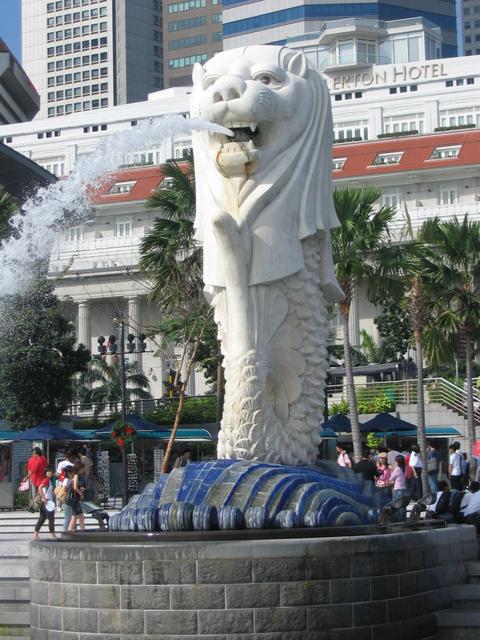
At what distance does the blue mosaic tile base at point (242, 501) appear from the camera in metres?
13.3

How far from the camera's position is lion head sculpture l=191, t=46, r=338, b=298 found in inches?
637

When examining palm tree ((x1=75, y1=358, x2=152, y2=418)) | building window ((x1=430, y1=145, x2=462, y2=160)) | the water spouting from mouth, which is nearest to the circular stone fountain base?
the water spouting from mouth

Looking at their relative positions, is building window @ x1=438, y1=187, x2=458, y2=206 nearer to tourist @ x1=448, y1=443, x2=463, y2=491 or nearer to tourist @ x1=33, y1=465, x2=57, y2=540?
tourist @ x1=448, y1=443, x2=463, y2=491

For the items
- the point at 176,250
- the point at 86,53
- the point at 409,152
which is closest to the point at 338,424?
the point at 176,250

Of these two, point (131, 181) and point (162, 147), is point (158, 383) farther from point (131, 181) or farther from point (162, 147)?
point (162, 147)

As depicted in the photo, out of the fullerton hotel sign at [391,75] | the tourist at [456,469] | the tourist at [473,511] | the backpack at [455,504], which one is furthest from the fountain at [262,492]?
the fullerton hotel sign at [391,75]

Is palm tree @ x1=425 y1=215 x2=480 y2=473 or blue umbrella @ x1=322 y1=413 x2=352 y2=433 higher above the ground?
palm tree @ x1=425 y1=215 x2=480 y2=473

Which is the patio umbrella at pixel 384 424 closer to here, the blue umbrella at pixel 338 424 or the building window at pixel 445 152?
the blue umbrella at pixel 338 424

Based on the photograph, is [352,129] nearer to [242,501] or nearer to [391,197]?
[391,197]

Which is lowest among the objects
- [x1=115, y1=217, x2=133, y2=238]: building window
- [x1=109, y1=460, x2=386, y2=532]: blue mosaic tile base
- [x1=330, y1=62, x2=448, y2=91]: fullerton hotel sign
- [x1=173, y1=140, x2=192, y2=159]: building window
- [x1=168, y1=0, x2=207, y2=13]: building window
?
[x1=109, y1=460, x2=386, y2=532]: blue mosaic tile base

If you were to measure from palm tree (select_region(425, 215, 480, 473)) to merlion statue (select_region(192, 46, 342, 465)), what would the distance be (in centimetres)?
1660

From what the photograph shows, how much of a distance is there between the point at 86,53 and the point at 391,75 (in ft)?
188

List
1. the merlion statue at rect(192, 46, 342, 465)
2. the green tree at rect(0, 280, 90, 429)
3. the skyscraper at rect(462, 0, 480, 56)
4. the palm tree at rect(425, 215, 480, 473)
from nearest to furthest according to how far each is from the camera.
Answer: the merlion statue at rect(192, 46, 342, 465) → the palm tree at rect(425, 215, 480, 473) → the green tree at rect(0, 280, 90, 429) → the skyscraper at rect(462, 0, 480, 56)

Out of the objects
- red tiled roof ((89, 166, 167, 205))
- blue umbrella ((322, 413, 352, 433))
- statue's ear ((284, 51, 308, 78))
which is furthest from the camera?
red tiled roof ((89, 166, 167, 205))
